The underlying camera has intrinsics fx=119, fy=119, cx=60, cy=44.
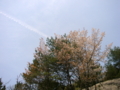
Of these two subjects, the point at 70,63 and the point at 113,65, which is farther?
the point at 113,65

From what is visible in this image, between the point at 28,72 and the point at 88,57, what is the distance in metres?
9.91

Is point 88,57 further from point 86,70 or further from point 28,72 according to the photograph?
point 28,72

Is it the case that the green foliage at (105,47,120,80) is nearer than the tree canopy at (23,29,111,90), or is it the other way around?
the tree canopy at (23,29,111,90)

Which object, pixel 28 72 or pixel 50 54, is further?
pixel 28 72

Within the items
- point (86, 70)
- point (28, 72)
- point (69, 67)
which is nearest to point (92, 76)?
point (86, 70)

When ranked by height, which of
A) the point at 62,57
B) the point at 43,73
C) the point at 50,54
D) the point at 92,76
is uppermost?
the point at 50,54

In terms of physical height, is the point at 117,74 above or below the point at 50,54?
below

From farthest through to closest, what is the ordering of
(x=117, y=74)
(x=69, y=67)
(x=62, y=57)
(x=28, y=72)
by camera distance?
(x=117, y=74) → (x=28, y=72) → (x=69, y=67) → (x=62, y=57)

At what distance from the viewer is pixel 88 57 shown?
462 inches

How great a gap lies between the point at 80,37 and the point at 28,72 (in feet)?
31.9

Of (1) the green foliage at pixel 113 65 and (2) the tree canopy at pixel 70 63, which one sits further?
(1) the green foliage at pixel 113 65

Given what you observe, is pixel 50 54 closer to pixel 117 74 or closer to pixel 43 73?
pixel 43 73

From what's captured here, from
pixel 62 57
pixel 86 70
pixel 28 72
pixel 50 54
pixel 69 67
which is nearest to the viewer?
pixel 86 70

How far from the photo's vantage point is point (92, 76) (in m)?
11.7
